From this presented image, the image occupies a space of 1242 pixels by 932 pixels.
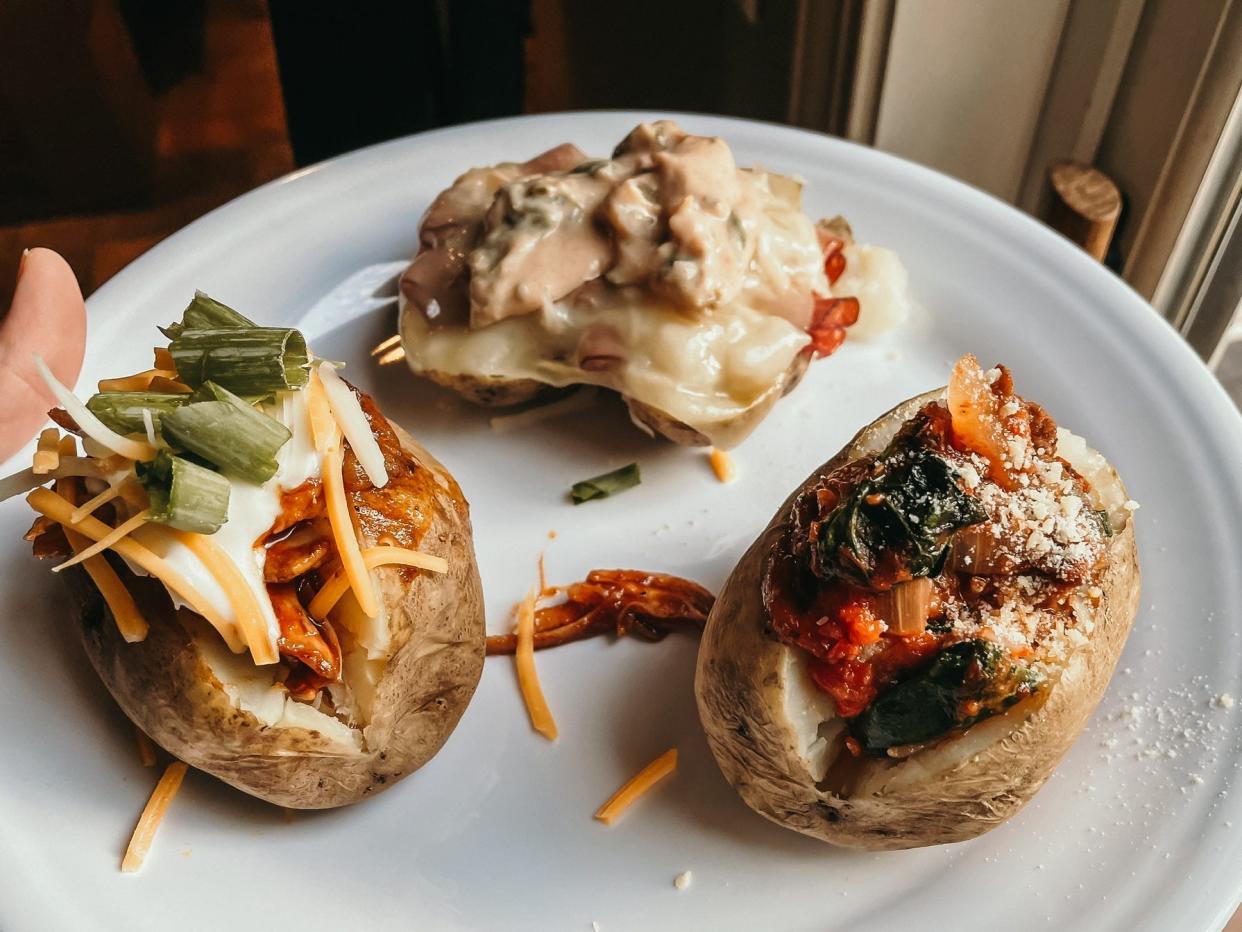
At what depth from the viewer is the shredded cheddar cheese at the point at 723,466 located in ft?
5.53

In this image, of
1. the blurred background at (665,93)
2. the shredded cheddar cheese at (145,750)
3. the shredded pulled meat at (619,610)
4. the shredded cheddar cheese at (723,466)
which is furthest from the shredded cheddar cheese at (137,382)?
the blurred background at (665,93)

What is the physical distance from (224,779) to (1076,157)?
1852 mm

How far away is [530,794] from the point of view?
1.34m

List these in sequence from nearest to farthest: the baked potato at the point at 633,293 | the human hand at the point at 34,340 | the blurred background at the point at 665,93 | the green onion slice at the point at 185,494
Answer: the green onion slice at the point at 185,494 → the human hand at the point at 34,340 → the baked potato at the point at 633,293 → the blurred background at the point at 665,93

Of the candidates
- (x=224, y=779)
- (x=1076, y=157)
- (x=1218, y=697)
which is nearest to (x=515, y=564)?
(x=224, y=779)

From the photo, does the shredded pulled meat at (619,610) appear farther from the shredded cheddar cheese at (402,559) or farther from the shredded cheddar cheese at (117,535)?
the shredded cheddar cheese at (117,535)

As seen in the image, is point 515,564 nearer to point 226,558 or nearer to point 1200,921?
point 226,558

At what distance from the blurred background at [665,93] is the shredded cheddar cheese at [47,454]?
1.35m

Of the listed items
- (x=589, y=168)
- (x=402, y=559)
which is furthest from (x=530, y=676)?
(x=589, y=168)

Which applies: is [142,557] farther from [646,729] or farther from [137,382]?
[646,729]

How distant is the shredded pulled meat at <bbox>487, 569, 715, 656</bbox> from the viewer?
1.48 meters

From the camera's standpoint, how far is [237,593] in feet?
3.60

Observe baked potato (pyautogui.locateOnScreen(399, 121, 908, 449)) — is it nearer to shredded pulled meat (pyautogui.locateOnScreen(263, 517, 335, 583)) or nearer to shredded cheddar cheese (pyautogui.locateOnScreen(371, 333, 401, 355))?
shredded cheddar cheese (pyautogui.locateOnScreen(371, 333, 401, 355))

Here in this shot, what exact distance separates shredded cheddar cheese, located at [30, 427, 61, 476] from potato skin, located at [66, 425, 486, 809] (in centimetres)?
15
